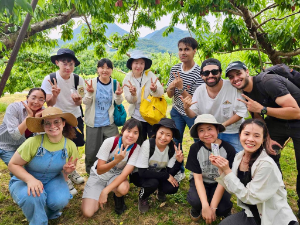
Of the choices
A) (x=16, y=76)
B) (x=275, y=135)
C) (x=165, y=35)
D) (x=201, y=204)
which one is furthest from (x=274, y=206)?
(x=16, y=76)

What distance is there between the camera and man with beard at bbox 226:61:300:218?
2344 mm

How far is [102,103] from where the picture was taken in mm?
3498

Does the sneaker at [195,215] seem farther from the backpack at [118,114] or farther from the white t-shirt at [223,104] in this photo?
the backpack at [118,114]

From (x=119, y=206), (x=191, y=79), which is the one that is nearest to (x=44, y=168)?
(x=119, y=206)

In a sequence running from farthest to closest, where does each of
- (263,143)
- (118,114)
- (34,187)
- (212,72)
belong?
(118,114)
(212,72)
(34,187)
(263,143)

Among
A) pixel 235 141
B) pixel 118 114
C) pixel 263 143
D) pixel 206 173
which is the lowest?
pixel 206 173

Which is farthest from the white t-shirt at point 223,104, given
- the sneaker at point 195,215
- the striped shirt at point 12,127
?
the striped shirt at point 12,127

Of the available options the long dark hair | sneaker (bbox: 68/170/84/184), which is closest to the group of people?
the long dark hair

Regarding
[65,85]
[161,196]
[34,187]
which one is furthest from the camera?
[65,85]

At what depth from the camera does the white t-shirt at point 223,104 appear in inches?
111

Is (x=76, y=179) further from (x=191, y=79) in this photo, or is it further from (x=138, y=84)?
(x=191, y=79)

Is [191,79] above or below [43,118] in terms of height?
above

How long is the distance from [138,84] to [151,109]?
0.48 m

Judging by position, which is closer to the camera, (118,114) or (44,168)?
(44,168)
